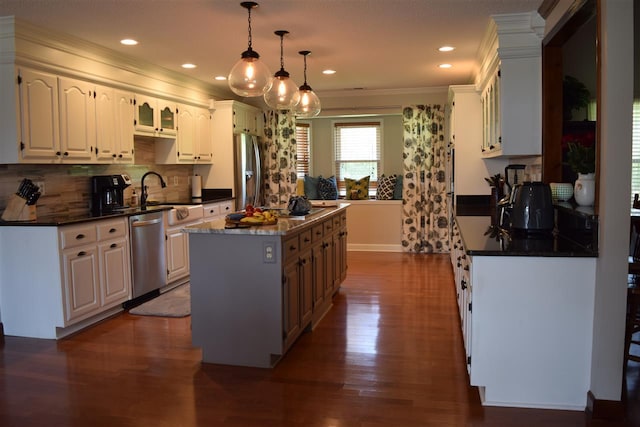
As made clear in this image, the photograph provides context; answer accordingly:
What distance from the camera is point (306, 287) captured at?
3.89 meters

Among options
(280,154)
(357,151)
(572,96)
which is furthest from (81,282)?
(357,151)

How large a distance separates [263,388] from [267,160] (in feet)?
17.9

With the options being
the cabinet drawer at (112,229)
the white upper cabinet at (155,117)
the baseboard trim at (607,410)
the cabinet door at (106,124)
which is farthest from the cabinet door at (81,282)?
the baseboard trim at (607,410)

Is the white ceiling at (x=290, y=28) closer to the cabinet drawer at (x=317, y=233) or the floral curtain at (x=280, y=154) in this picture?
the cabinet drawer at (x=317, y=233)

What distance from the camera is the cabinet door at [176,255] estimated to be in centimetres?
540

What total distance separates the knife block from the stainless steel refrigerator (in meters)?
3.24

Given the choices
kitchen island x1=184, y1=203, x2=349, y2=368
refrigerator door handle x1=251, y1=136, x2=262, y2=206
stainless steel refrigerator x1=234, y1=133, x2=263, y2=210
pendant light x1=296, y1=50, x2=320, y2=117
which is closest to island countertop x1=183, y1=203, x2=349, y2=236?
kitchen island x1=184, y1=203, x2=349, y2=368

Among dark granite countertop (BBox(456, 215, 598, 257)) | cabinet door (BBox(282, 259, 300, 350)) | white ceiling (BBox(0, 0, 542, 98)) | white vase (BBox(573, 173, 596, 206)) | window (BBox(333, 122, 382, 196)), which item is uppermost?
white ceiling (BBox(0, 0, 542, 98))

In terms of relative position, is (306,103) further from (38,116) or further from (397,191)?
(397,191)

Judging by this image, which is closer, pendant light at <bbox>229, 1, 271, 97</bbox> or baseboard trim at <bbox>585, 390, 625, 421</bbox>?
baseboard trim at <bbox>585, 390, 625, 421</bbox>

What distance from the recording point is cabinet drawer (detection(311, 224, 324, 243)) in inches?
161

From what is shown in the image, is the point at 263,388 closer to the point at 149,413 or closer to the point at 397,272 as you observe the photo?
the point at 149,413

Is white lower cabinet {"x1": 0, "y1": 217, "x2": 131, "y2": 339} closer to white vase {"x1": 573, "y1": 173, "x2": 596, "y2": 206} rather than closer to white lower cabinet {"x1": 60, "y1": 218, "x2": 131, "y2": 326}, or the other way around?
white lower cabinet {"x1": 60, "y1": 218, "x2": 131, "y2": 326}

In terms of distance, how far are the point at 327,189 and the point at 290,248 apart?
500 cm
